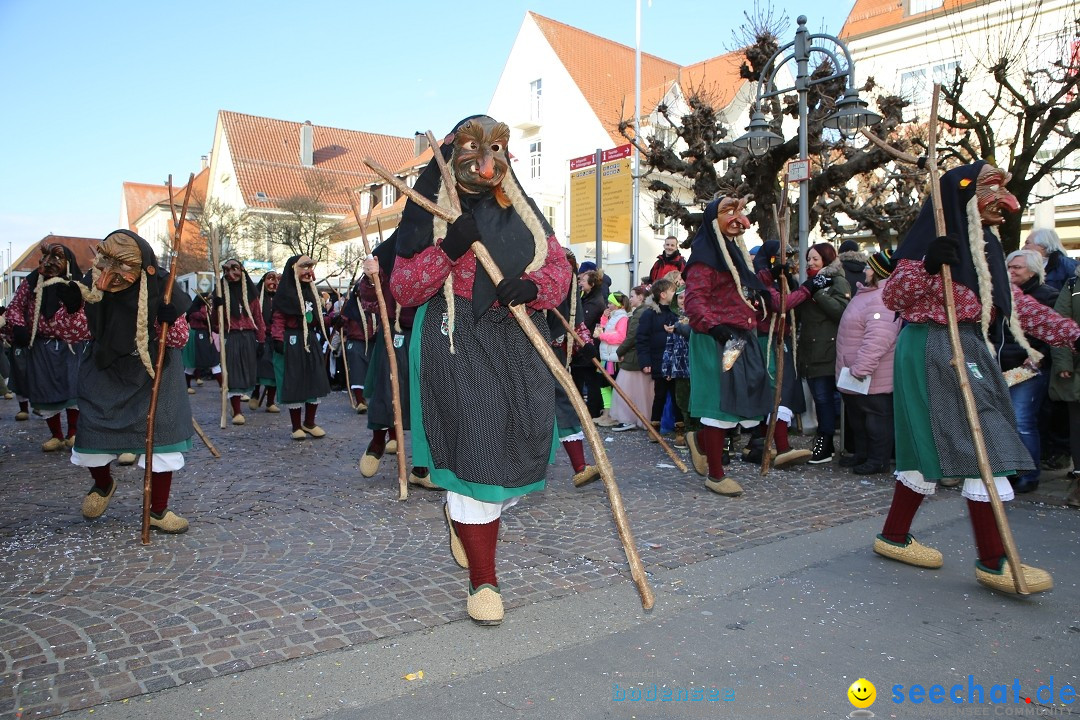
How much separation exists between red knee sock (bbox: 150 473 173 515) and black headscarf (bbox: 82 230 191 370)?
0.75 m

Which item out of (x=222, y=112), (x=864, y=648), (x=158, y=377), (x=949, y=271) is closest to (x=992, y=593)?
(x=864, y=648)

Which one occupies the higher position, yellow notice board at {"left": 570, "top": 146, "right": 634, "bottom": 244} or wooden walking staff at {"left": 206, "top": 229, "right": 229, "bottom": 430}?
yellow notice board at {"left": 570, "top": 146, "right": 634, "bottom": 244}

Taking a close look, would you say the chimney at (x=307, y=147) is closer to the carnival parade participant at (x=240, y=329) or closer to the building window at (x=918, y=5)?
the building window at (x=918, y=5)

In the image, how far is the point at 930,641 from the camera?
340 cm

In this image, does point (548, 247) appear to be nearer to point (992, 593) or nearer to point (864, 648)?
point (864, 648)

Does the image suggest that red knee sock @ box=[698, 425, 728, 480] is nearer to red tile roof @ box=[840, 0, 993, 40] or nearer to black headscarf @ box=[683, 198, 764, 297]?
black headscarf @ box=[683, 198, 764, 297]

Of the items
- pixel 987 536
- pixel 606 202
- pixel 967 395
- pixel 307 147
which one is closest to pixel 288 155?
pixel 307 147

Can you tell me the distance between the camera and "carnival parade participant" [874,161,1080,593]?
399 centimetres

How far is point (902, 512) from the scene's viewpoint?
442 cm

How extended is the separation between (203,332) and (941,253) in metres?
12.3

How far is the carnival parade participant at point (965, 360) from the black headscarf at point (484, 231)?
1947 millimetres

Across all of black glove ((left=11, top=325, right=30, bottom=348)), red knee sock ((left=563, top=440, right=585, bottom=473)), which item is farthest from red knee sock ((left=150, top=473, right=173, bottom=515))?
black glove ((left=11, top=325, right=30, bottom=348))

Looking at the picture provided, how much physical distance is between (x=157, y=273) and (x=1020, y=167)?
12214 mm

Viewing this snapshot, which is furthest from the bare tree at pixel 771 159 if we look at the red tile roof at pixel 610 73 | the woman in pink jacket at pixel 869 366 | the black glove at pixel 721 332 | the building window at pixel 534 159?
the building window at pixel 534 159
